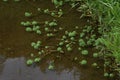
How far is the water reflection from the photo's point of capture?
348 centimetres

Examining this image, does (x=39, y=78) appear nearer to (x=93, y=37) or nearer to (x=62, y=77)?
(x=62, y=77)

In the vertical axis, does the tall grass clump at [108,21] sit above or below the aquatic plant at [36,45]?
above

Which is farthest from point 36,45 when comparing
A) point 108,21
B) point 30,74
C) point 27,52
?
point 108,21

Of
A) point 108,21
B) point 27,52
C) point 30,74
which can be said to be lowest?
point 30,74

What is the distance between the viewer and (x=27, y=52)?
3.83 metres

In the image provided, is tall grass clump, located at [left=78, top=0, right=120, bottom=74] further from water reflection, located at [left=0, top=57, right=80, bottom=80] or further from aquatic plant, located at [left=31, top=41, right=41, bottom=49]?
aquatic plant, located at [left=31, top=41, right=41, bottom=49]

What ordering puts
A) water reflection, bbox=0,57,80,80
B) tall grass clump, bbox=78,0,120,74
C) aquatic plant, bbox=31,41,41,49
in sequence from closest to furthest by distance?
tall grass clump, bbox=78,0,120,74
water reflection, bbox=0,57,80,80
aquatic plant, bbox=31,41,41,49

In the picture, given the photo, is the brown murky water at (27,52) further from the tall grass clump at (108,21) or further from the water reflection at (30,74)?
the tall grass clump at (108,21)

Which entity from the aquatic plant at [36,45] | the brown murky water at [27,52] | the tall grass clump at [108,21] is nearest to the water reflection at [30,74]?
the brown murky water at [27,52]

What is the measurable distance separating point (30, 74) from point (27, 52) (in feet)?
1.33

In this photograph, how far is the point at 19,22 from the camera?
4.31 metres

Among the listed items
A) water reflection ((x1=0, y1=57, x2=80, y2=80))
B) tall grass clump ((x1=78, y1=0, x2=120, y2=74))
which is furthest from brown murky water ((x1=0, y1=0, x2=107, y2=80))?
tall grass clump ((x1=78, y1=0, x2=120, y2=74))

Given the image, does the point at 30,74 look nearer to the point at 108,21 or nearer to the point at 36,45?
the point at 36,45

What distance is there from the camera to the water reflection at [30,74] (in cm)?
348
